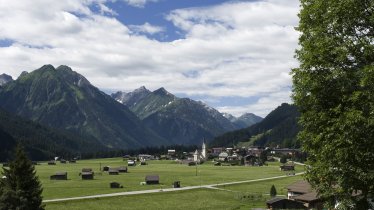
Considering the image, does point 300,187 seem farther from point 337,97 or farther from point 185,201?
point 337,97

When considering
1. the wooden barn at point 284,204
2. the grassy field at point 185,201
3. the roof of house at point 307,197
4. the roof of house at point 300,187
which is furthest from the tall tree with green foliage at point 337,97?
the roof of house at point 300,187

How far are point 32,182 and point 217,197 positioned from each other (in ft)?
180

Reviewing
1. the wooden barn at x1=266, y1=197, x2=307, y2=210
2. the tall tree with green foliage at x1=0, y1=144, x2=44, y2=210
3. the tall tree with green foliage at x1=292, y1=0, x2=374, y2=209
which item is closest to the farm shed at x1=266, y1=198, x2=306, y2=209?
the wooden barn at x1=266, y1=197, x2=307, y2=210

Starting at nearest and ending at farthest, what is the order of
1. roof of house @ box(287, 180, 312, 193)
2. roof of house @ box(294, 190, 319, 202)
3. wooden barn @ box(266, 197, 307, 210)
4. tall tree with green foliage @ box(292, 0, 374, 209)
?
tall tree with green foliage @ box(292, 0, 374, 209)
roof of house @ box(294, 190, 319, 202)
wooden barn @ box(266, 197, 307, 210)
roof of house @ box(287, 180, 312, 193)

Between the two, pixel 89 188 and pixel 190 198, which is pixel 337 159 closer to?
pixel 190 198

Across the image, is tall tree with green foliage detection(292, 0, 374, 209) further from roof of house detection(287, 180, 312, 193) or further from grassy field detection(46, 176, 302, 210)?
roof of house detection(287, 180, 312, 193)

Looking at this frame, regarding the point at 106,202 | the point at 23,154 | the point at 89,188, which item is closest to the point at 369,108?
the point at 23,154

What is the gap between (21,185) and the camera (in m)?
58.0

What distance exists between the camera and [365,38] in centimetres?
1994

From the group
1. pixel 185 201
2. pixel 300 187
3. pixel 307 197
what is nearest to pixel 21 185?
pixel 185 201

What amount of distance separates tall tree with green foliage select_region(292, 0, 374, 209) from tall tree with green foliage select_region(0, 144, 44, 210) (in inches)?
1784

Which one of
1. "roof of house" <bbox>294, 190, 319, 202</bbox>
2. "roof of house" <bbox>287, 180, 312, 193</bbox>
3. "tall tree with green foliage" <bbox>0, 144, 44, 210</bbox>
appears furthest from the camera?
"roof of house" <bbox>287, 180, 312, 193</bbox>

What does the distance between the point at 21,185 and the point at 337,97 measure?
159 feet

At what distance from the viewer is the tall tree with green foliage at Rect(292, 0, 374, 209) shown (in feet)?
61.8
